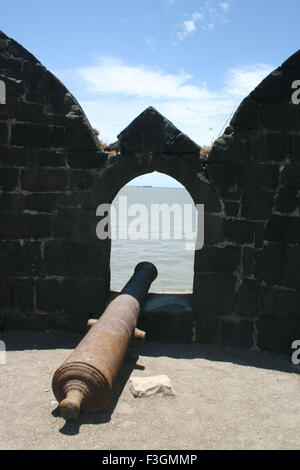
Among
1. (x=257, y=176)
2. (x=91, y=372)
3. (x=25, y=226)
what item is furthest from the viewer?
(x=25, y=226)

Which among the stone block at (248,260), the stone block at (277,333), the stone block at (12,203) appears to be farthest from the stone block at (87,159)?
the stone block at (277,333)

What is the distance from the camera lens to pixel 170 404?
4066 millimetres

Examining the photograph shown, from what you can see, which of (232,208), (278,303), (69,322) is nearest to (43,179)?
(69,322)

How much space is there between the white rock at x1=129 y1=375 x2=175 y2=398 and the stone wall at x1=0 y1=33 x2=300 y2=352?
4.50ft

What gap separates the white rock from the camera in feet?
13.6

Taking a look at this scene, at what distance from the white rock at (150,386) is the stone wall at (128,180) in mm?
1373

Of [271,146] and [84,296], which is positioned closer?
[271,146]

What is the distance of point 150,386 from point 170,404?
0.28 meters

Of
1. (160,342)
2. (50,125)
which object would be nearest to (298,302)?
(160,342)

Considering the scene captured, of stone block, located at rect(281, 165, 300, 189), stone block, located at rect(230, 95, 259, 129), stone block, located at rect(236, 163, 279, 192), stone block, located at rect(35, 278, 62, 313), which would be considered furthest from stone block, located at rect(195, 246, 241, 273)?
stone block, located at rect(35, 278, 62, 313)

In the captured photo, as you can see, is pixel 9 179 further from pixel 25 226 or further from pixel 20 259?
pixel 20 259

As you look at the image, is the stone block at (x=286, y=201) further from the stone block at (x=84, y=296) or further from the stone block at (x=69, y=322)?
the stone block at (x=69, y=322)

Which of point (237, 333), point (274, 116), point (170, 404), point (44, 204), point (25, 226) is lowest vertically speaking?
point (170, 404)

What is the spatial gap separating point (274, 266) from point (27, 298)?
339 cm
